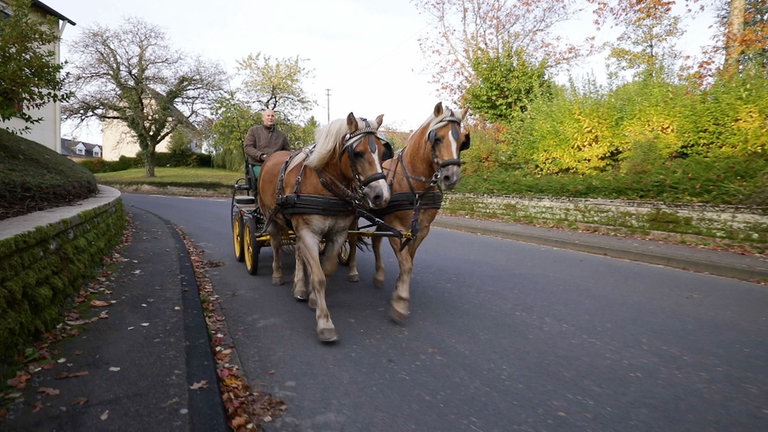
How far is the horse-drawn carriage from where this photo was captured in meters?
3.93

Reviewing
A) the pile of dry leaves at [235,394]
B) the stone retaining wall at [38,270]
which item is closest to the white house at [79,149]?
the stone retaining wall at [38,270]

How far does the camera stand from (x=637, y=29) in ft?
75.1

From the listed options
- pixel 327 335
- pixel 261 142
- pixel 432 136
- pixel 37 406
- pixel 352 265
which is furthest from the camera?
pixel 261 142

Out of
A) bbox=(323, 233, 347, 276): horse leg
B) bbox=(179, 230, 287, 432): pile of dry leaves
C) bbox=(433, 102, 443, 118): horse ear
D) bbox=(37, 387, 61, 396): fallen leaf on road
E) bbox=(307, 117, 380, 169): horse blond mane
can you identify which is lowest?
bbox=(179, 230, 287, 432): pile of dry leaves

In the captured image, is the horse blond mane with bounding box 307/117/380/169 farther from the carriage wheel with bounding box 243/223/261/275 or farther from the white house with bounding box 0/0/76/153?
the white house with bounding box 0/0/76/153

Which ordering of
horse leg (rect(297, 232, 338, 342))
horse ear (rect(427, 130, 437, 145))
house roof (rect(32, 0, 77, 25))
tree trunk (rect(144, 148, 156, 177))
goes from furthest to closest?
tree trunk (rect(144, 148, 156, 177)) → house roof (rect(32, 0, 77, 25)) → horse ear (rect(427, 130, 437, 145)) → horse leg (rect(297, 232, 338, 342))

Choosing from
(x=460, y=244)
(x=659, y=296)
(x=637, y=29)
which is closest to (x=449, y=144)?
(x=659, y=296)

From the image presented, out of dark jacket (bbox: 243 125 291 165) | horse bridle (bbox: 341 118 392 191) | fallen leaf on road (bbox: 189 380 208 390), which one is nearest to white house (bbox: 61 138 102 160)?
dark jacket (bbox: 243 125 291 165)

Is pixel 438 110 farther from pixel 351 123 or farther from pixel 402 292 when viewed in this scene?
pixel 402 292

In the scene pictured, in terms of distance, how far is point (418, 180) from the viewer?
15.9 ft

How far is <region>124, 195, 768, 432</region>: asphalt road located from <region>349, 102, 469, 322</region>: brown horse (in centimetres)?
57

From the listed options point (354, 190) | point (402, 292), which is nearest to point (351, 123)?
point (354, 190)

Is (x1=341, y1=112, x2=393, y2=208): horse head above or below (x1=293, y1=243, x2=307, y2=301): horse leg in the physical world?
above

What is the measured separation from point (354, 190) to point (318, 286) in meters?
0.93
